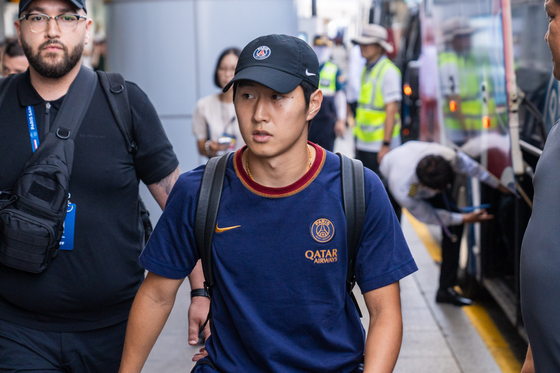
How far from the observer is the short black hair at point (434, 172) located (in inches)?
221

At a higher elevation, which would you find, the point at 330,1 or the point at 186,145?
the point at 330,1

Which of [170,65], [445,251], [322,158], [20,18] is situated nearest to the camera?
[322,158]

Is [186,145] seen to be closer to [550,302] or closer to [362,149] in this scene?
[362,149]

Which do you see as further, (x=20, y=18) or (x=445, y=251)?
(x=445, y=251)

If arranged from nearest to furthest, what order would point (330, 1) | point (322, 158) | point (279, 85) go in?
point (279, 85), point (322, 158), point (330, 1)

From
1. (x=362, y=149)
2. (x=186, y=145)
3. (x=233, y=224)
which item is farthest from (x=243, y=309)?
(x=362, y=149)

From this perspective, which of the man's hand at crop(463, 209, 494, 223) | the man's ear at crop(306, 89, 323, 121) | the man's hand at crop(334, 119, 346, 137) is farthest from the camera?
the man's hand at crop(334, 119, 346, 137)

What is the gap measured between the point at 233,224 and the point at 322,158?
0.33m

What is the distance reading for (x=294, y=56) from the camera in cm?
197

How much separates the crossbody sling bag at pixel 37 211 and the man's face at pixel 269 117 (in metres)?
0.84

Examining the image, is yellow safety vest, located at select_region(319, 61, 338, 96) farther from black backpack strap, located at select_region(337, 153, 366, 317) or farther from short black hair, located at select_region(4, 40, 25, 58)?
black backpack strap, located at select_region(337, 153, 366, 317)

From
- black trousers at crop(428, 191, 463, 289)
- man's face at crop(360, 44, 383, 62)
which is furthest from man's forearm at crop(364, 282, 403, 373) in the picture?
man's face at crop(360, 44, 383, 62)

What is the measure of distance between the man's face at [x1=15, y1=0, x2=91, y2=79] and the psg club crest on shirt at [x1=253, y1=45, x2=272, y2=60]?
3.34ft

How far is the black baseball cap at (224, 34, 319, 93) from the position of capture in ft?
6.27
